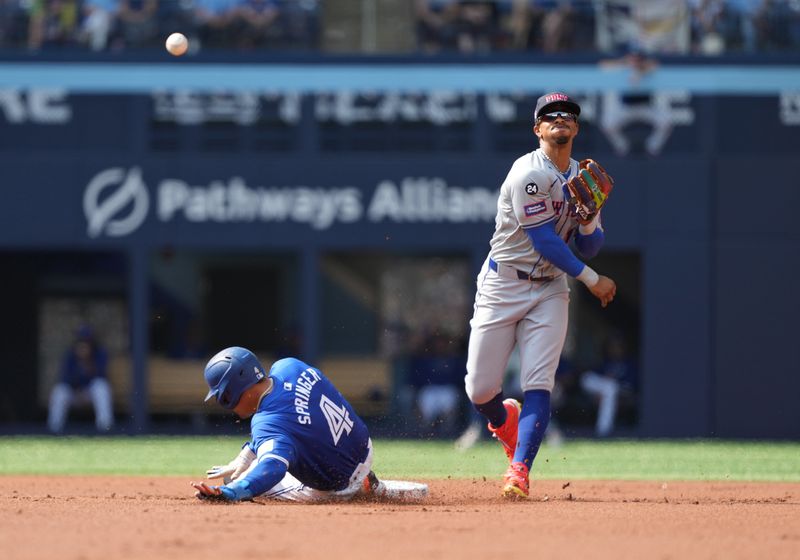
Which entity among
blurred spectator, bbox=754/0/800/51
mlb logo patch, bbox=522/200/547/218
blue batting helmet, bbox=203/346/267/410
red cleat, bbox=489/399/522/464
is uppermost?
blurred spectator, bbox=754/0/800/51

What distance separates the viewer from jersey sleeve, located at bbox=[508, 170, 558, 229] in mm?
7141

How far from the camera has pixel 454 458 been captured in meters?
12.1

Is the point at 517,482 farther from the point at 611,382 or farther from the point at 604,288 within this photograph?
the point at 611,382

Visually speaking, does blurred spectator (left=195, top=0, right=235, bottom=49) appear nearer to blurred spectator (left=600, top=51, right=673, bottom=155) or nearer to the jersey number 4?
blurred spectator (left=600, top=51, right=673, bottom=155)

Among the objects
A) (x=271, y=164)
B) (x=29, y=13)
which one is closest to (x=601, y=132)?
(x=271, y=164)

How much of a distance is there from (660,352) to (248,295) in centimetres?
592

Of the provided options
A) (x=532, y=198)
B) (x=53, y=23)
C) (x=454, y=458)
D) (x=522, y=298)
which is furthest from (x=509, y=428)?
(x=53, y=23)

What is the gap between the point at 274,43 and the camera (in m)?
15.6

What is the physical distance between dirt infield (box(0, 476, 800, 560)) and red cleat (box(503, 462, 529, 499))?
0.22 feet

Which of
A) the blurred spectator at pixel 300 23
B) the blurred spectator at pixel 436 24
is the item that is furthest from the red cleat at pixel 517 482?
the blurred spectator at pixel 300 23

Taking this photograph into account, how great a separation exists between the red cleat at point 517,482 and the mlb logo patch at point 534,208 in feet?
4.22

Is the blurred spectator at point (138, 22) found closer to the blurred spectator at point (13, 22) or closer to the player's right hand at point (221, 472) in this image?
the blurred spectator at point (13, 22)

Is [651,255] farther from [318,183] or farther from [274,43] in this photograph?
[274,43]

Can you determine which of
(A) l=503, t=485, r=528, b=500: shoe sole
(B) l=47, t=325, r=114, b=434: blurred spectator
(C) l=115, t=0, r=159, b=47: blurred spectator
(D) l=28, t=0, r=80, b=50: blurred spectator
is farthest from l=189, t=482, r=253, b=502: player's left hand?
(D) l=28, t=0, r=80, b=50: blurred spectator
